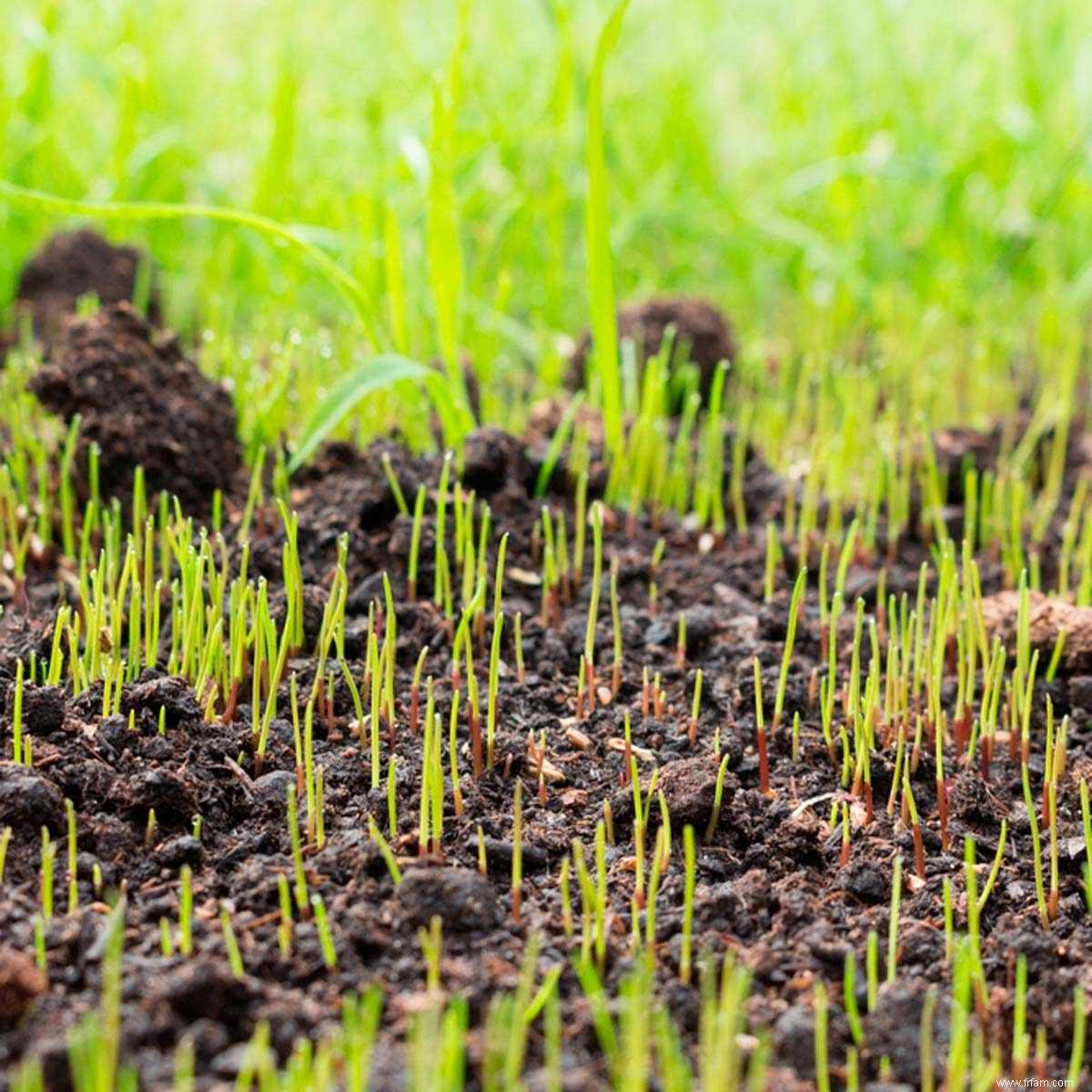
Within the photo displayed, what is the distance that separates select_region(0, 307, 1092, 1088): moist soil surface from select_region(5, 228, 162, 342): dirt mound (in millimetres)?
1371

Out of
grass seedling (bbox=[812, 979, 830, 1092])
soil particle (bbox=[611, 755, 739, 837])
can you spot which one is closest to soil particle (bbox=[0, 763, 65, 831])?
soil particle (bbox=[611, 755, 739, 837])

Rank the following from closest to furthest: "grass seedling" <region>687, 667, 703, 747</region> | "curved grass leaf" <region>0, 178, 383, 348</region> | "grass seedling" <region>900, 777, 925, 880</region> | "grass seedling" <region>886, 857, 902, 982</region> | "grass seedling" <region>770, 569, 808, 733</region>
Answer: "grass seedling" <region>886, 857, 902, 982</region> → "grass seedling" <region>900, 777, 925, 880</region> → "grass seedling" <region>770, 569, 808, 733</region> → "grass seedling" <region>687, 667, 703, 747</region> → "curved grass leaf" <region>0, 178, 383, 348</region>

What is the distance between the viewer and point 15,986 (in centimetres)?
150

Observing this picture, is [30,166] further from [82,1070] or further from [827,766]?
[82,1070]

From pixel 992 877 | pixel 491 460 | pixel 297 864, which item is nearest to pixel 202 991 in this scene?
pixel 297 864

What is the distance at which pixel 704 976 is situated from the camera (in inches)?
63.4

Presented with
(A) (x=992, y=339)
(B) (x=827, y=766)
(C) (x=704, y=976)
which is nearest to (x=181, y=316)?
(A) (x=992, y=339)

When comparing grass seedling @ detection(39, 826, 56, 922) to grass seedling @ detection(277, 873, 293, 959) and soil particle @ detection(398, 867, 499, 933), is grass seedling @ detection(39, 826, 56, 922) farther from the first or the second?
soil particle @ detection(398, 867, 499, 933)

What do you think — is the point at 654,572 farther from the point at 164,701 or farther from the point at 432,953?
the point at 432,953

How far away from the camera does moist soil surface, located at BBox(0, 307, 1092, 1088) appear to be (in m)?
1.57

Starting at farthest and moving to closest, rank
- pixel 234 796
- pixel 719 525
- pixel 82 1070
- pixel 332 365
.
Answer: pixel 332 365, pixel 719 525, pixel 234 796, pixel 82 1070

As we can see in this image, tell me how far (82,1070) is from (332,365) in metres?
2.20

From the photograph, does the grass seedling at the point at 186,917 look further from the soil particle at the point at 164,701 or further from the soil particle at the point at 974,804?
the soil particle at the point at 974,804

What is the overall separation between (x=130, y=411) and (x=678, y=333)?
4.74 ft
